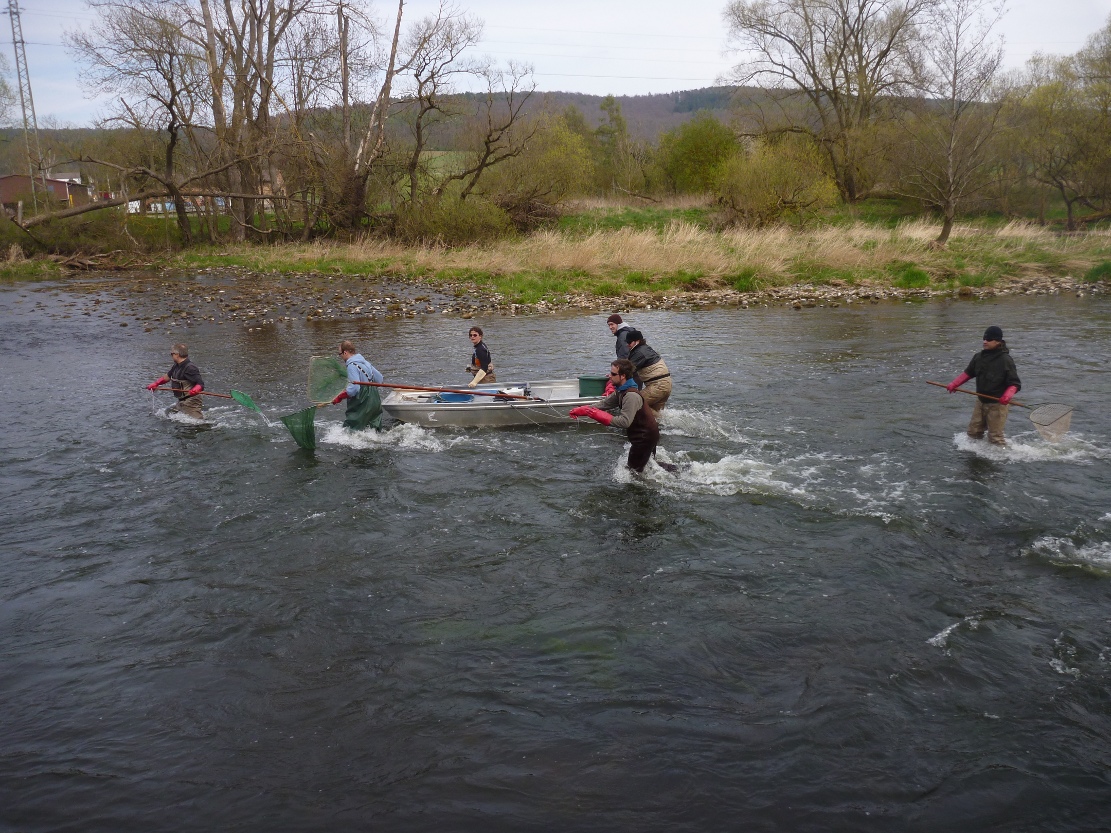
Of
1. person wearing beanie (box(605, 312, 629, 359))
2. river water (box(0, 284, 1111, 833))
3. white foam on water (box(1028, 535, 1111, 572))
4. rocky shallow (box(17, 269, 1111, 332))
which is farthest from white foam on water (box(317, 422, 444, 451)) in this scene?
rocky shallow (box(17, 269, 1111, 332))

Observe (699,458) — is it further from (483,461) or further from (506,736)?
(506,736)

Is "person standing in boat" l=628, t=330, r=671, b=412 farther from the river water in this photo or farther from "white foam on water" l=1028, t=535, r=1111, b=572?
"white foam on water" l=1028, t=535, r=1111, b=572

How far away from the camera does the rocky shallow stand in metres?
22.6

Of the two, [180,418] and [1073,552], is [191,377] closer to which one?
[180,418]

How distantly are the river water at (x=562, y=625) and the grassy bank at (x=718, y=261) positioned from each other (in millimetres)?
13705

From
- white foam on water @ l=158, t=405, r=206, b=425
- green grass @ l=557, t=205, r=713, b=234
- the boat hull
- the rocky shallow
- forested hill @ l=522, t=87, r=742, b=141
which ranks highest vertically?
forested hill @ l=522, t=87, r=742, b=141

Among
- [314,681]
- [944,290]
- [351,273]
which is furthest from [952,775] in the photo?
[351,273]

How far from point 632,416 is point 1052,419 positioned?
212 inches

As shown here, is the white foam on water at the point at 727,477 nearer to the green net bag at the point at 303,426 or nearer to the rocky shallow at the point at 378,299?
the green net bag at the point at 303,426

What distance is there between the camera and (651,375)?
11.5 m

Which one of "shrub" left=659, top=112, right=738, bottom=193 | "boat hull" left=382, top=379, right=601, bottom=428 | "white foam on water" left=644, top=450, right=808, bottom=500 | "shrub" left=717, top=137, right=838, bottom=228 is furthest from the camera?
"shrub" left=659, top=112, right=738, bottom=193

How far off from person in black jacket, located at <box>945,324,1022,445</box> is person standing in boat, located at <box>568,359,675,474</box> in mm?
3834

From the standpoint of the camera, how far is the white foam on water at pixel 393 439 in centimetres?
A: 1165

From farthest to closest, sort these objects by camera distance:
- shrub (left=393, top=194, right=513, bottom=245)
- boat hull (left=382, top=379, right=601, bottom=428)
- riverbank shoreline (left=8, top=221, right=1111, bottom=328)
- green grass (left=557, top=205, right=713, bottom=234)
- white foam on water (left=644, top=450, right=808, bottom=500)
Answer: green grass (left=557, top=205, right=713, bottom=234) < shrub (left=393, top=194, right=513, bottom=245) < riverbank shoreline (left=8, top=221, right=1111, bottom=328) < boat hull (left=382, top=379, right=601, bottom=428) < white foam on water (left=644, top=450, right=808, bottom=500)
